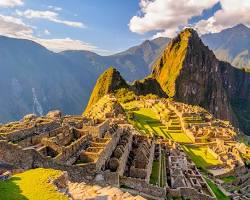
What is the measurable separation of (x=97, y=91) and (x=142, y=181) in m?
115

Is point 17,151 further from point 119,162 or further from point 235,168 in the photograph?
point 235,168

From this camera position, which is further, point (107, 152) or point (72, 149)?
point (107, 152)

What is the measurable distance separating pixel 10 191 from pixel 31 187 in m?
1.05

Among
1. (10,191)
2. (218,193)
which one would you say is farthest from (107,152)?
(218,193)

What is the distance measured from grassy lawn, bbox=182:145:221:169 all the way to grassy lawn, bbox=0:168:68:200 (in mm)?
29827

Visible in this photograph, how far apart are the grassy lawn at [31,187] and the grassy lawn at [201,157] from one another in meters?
29.8

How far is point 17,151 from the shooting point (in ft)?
71.6

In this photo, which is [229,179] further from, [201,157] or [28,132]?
[28,132]

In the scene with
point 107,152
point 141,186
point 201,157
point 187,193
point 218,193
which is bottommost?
point 218,193

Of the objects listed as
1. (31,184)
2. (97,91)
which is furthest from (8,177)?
(97,91)

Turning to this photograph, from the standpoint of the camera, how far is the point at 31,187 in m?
17.4

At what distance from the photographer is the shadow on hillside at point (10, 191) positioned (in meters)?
16.0

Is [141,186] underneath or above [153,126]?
above

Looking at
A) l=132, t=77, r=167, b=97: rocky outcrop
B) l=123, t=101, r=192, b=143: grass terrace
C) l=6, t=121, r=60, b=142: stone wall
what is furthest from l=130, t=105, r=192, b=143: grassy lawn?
l=132, t=77, r=167, b=97: rocky outcrop
